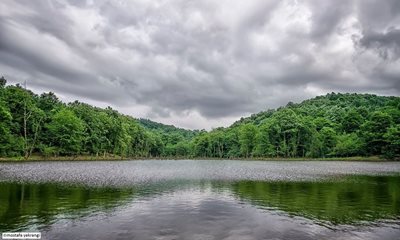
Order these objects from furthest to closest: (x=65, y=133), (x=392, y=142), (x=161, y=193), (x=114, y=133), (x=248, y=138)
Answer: (x=248, y=138)
(x=114, y=133)
(x=65, y=133)
(x=392, y=142)
(x=161, y=193)

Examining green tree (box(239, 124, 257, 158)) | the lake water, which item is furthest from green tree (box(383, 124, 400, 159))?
the lake water

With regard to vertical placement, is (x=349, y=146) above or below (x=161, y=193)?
above

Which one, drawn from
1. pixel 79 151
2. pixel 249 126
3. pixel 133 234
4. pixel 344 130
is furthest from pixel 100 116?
pixel 133 234

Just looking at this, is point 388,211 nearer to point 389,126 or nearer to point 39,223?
point 39,223

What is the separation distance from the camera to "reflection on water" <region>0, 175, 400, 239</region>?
575 inches

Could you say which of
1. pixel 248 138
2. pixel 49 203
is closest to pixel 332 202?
pixel 49 203

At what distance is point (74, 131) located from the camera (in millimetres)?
108938

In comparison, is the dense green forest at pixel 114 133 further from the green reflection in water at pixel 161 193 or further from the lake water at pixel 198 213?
the lake water at pixel 198 213

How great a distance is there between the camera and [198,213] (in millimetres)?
19094

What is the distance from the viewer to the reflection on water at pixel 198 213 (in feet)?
48.0

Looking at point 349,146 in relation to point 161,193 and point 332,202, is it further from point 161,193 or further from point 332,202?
point 161,193

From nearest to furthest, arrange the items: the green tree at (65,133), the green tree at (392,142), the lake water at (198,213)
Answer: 1. the lake water at (198,213)
2. the green tree at (392,142)
3. the green tree at (65,133)

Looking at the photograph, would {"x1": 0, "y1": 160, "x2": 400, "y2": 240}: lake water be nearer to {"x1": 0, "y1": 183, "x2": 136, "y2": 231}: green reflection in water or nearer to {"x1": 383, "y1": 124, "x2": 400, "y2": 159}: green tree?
{"x1": 0, "y1": 183, "x2": 136, "y2": 231}: green reflection in water

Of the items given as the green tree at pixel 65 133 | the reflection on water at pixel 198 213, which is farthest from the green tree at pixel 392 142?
the green tree at pixel 65 133
